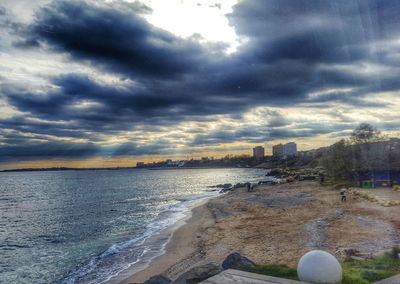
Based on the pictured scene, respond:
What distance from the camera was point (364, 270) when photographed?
1082 centimetres

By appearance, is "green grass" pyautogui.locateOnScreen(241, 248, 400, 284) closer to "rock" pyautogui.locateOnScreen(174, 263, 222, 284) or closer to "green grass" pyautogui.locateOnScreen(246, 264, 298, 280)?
"green grass" pyautogui.locateOnScreen(246, 264, 298, 280)

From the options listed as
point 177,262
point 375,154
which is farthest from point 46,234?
point 375,154

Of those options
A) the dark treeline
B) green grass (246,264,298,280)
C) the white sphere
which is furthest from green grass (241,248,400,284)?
the dark treeline

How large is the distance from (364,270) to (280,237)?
1181 centimetres

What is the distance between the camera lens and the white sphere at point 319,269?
8.12 metres

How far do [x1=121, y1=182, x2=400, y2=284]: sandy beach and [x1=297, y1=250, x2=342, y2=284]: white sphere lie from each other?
24.8 ft

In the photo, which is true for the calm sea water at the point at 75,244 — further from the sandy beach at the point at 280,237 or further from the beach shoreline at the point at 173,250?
the sandy beach at the point at 280,237

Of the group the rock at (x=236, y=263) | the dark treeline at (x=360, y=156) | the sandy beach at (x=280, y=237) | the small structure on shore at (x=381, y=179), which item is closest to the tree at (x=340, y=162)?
the dark treeline at (x=360, y=156)

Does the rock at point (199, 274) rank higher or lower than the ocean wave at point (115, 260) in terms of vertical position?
higher

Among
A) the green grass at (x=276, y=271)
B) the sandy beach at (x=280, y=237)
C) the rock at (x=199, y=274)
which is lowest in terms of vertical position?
the sandy beach at (x=280, y=237)

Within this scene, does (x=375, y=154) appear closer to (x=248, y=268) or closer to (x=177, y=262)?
(x=177, y=262)

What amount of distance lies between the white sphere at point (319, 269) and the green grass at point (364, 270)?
124 cm

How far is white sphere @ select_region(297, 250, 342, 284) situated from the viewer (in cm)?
812

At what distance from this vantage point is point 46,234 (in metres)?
33.4
